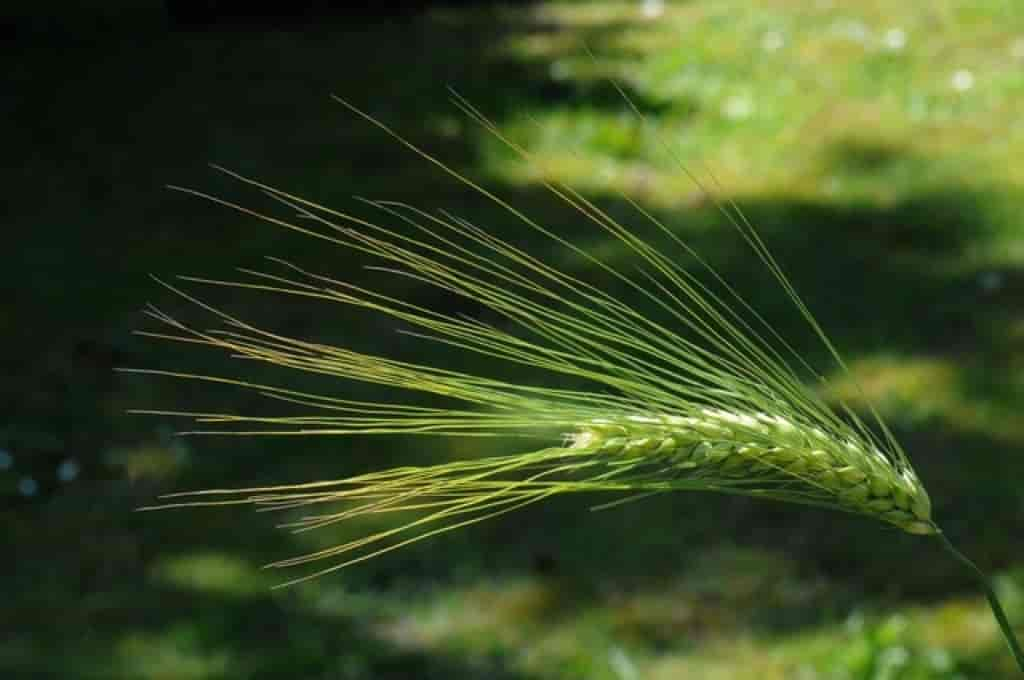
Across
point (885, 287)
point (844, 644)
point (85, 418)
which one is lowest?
point (844, 644)

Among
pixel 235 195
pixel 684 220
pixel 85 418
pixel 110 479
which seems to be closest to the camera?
pixel 110 479

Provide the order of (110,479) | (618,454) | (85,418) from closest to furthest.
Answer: (618,454) < (110,479) < (85,418)

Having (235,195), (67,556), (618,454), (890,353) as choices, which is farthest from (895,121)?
(618,454)

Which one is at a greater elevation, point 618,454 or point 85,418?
point 85,418

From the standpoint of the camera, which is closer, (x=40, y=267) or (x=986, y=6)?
(x=40, y=267)

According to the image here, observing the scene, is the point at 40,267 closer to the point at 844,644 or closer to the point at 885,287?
the point at 885,287

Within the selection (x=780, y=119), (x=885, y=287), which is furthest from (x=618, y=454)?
(x=780, y=119)

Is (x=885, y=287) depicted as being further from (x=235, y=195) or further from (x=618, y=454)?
(x=618, y=454)
